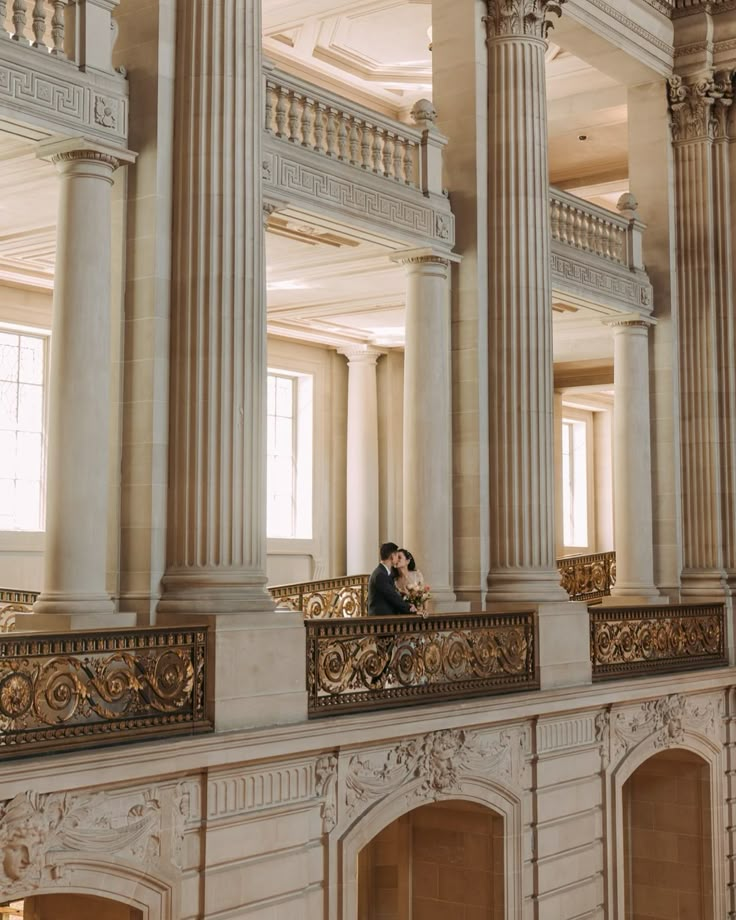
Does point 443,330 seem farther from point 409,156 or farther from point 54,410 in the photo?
point 54,410

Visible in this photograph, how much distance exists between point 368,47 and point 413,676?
9679 millimetres

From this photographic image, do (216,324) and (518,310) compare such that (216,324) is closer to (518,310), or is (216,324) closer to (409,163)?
(409,163)

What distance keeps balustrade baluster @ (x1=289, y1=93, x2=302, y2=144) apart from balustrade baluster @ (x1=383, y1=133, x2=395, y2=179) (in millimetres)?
1171

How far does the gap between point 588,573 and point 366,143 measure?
10.9m

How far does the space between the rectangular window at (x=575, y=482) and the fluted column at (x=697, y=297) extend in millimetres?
12281

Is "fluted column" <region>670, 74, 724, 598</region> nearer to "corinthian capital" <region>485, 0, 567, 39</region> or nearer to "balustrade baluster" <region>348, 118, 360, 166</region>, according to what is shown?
"corinthian capital" <region>485, 0, 567, 39</region>

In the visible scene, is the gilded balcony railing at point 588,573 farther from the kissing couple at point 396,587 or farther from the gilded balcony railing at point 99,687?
the gilded balcony railing at point 99,687

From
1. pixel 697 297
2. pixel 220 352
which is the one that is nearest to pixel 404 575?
pixel 220 352

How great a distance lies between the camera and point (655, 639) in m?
13.3

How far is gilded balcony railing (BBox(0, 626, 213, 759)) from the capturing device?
667 centimetres

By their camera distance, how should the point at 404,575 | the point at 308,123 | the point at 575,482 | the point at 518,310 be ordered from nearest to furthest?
the point at 308,123 → the point at 404,575 → the point at 518,310 → the point at 575,482

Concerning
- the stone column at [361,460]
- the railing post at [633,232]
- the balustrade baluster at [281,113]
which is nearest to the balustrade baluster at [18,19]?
the balustrade baluster at [281,113]

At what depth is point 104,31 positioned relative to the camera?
8.69 meters

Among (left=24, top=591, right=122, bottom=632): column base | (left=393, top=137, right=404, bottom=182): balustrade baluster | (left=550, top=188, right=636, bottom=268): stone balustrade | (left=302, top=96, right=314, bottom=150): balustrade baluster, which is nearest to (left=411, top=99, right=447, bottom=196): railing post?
(left=393, top=137, right=404, bottom=182): balustrade baluster
